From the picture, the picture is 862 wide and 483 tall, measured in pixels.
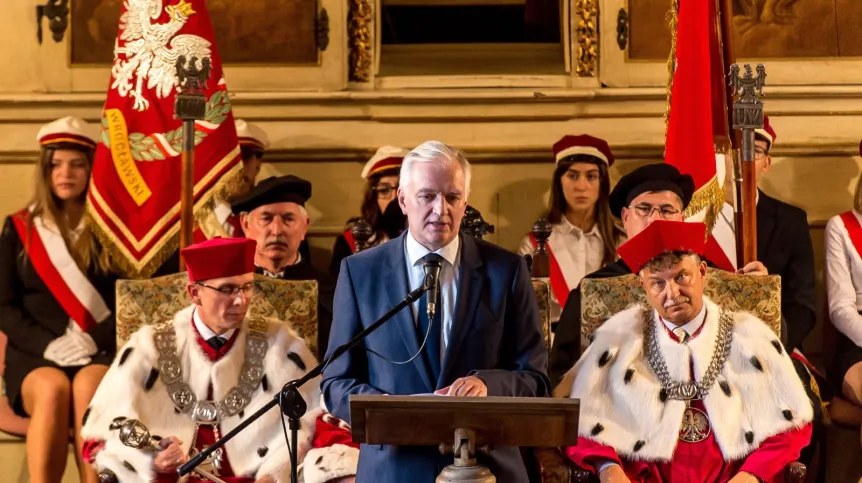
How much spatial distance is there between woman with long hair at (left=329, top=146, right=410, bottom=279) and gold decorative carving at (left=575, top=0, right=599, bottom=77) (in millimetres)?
1201

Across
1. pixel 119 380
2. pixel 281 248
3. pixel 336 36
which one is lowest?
pixel 119 380

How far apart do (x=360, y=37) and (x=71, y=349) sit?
2.19 metres

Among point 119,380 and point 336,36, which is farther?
point 336,36

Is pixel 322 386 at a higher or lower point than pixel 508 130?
lower

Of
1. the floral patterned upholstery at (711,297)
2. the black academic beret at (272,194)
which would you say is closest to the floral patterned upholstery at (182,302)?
the black academic beret at (272,194)

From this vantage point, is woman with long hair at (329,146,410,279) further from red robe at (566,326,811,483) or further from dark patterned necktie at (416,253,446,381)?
dark patterned necktie at (416,253,446,381)

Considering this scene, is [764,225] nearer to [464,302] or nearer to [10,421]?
[464,302]

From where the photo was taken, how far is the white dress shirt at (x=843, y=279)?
5.51m

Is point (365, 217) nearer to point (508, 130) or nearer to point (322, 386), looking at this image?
point (508, 130)

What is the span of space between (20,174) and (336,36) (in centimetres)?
165

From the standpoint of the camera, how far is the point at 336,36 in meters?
6.54

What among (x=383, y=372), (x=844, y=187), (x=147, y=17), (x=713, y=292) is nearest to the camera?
(x=383, y=372)

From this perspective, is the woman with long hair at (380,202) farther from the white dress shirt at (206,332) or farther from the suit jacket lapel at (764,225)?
the suit jacket lapel at (764,225)

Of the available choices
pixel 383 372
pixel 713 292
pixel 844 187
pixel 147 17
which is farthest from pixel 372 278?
pixel 844 187
